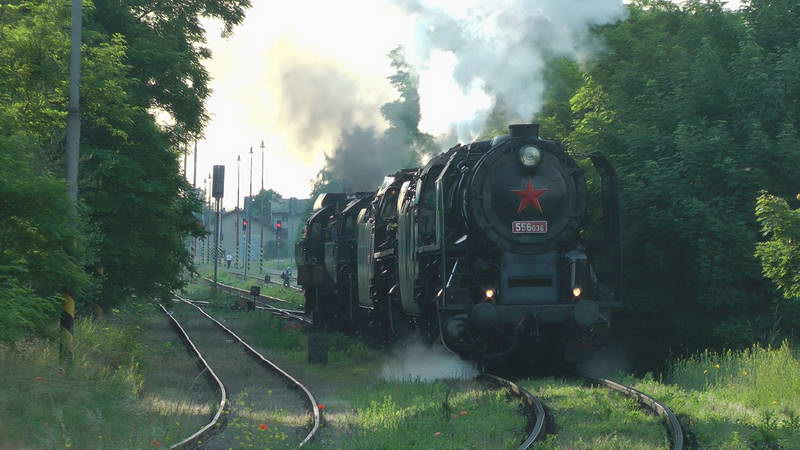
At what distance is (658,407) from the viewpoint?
11531 mm

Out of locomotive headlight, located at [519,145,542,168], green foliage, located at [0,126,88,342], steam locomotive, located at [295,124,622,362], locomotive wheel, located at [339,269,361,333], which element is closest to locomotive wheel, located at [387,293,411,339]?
steam locomotive, located at [295,124,622,362]

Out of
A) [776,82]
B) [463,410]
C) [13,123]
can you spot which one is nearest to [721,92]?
[776,82]

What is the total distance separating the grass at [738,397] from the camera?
32.4 ft

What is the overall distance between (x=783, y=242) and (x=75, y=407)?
9269 millimetres

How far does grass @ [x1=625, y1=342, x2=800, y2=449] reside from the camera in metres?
9.88

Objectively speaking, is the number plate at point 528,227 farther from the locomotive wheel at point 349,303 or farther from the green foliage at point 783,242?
the locomotive wheel at point 349,303

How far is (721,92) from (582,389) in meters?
8.67

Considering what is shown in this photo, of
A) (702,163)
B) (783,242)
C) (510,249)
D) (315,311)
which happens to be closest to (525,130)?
(510,249)

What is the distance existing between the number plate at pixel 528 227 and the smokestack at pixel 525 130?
1318 millimetres

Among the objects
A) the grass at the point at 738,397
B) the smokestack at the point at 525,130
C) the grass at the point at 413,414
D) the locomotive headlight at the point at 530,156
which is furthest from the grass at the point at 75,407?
the smokestack at the point at 525,130

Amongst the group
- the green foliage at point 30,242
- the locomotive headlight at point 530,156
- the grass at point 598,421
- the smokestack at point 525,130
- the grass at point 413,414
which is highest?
the smokestack at point 525,130

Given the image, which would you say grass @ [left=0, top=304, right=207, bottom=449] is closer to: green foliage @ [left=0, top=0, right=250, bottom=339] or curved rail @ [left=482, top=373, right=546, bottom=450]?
green foliage @ [left=0, top=0, right=250, bottom=339]

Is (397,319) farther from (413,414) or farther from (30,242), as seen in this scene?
(30,242)

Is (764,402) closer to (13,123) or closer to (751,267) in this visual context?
(751,267)
